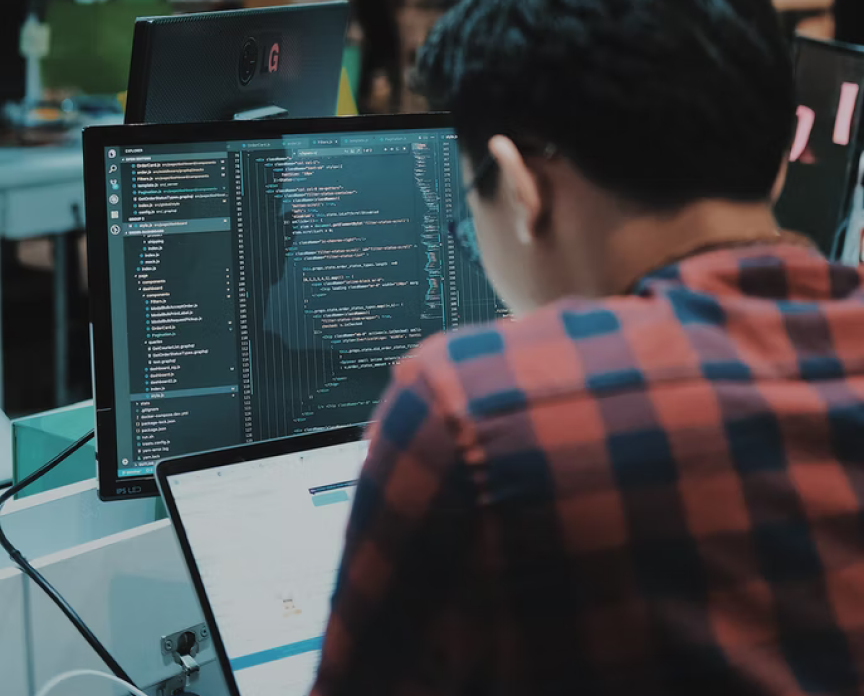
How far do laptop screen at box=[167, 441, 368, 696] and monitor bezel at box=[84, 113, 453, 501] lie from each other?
6.3 inches

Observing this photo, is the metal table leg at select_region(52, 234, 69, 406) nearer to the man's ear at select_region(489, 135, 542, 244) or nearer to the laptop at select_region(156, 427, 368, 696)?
the laptop at select_region(156, 427, 368, 696)

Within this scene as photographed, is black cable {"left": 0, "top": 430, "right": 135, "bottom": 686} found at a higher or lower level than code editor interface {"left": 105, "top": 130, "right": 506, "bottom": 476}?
lower

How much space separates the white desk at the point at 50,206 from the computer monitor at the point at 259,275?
8.15ft

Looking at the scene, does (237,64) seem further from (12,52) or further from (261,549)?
(12,52)

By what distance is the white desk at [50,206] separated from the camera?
11.0 ft

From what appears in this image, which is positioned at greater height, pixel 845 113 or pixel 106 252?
pixel 845 113

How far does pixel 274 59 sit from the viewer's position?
141 centimetres

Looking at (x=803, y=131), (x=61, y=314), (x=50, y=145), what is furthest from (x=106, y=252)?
(x=50, y=145)

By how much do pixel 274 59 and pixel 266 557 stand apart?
732mm

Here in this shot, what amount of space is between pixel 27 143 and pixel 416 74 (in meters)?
3.42

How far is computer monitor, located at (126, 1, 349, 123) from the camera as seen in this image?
4.09 ft

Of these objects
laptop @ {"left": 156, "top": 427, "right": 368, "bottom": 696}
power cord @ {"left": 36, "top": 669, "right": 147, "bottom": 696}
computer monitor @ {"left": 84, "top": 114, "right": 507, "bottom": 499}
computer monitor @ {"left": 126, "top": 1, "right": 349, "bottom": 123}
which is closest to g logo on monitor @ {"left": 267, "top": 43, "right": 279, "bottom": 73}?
computer monitor @ {"left": 126, "top": 1, "right": 349, "bottom": 123}

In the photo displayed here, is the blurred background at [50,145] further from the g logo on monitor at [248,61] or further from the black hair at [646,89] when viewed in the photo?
the black hair at [646,89]

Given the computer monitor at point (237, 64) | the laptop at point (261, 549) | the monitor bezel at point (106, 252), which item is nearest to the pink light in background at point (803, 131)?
the computer monitor at point (237, 64)
